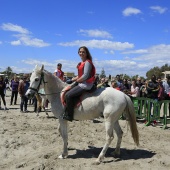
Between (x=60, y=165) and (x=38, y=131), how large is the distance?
3.37 metres

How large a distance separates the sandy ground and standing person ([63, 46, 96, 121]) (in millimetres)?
1216

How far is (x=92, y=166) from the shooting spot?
245 inches

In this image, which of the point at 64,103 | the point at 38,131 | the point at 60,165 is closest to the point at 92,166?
the point at 60,165

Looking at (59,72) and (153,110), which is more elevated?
(59,72)

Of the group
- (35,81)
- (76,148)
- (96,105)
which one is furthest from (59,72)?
(96,105)

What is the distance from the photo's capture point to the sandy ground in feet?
20.9

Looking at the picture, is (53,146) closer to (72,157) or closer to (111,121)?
(72,157)

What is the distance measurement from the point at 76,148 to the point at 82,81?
2211 millimetres

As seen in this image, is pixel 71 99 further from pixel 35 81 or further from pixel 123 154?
pixel 123 154

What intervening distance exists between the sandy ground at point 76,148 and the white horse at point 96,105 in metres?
0.37

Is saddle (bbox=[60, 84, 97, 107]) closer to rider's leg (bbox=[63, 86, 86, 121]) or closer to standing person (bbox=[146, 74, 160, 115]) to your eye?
rider's leg (bbox=[63, 86, 86, 121])

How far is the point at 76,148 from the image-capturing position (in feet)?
25.1

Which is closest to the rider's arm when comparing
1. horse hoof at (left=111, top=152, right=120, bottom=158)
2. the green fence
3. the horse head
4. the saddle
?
the saddle

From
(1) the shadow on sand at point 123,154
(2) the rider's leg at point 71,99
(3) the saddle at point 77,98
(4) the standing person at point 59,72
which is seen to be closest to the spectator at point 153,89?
(4) the standing person at point 59,72
